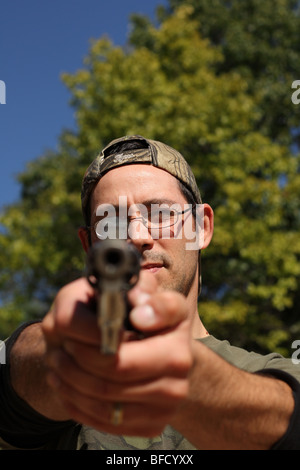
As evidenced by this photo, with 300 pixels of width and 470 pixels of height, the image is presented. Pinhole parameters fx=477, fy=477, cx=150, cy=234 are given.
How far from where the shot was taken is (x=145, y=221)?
3.62 meters

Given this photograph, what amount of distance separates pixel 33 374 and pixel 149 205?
5.73ft

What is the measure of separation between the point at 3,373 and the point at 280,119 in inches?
748

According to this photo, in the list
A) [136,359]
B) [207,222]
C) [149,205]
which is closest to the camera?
[136,359]

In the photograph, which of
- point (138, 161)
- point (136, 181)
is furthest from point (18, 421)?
point (138, 161)

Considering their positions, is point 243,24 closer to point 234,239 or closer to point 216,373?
point 234,239

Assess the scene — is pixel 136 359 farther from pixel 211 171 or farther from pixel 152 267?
pixel 211 171

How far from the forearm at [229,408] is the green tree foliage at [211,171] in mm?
11470

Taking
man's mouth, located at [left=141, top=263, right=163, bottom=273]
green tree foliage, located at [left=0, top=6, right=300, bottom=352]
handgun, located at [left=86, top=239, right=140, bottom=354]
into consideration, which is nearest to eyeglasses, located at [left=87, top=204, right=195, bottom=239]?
man's mouth, located at [left=141, top=263, right=163, bottom=273]

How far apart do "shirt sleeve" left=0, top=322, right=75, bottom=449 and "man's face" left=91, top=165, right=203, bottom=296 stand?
1193 millimetres

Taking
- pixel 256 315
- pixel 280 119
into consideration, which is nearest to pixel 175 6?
pixel 280 119

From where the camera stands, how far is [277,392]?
2.06 m

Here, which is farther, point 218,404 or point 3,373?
point 3,373
